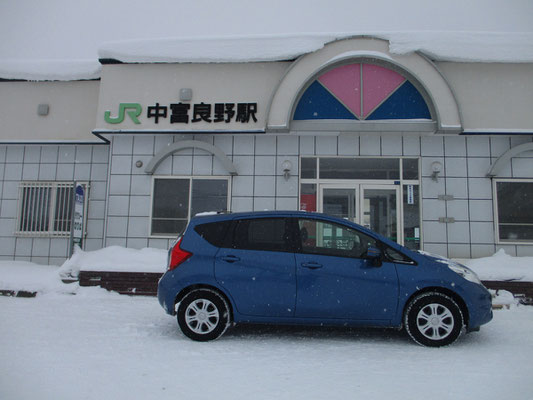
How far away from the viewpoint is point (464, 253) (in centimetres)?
948

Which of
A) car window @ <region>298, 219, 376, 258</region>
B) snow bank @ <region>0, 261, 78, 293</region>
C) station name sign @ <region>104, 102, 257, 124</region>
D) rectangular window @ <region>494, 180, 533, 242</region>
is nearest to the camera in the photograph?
car window @ <region>298, 219, 376, 258</region>

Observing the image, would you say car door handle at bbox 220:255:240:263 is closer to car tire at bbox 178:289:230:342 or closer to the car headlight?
car tire at bbox 178:289:230:342

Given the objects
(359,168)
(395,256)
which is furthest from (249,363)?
(359,168)

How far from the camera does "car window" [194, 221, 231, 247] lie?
5.45 meters

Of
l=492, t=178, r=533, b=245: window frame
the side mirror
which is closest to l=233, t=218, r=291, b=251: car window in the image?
the side mirror

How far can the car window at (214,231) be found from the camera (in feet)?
17.9

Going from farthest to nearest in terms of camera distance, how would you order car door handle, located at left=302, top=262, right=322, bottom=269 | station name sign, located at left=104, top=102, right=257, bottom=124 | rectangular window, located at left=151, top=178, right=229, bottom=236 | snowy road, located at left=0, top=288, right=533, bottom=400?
rectangular window, located at left=151, top=178, right=229, bottom=236 < station name sign, located at left=104, top=102, right=257, bottom=124 < car door handle, located at left=302, top=262, right=322, bottom=269 < snowy road, located at left=0, top=288, right=533, bottom=400

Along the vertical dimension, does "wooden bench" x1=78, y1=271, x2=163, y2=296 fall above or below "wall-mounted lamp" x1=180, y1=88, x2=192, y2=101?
below

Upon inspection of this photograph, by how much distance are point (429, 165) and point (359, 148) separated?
172 centimetres

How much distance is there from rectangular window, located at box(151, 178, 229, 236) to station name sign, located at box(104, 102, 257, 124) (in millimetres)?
1516

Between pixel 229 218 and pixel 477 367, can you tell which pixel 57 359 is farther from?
pixel 477 367

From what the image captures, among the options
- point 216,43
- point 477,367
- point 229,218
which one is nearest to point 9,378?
point 229,218

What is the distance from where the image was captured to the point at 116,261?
29.8ft

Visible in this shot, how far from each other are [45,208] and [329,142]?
26.4 ft
